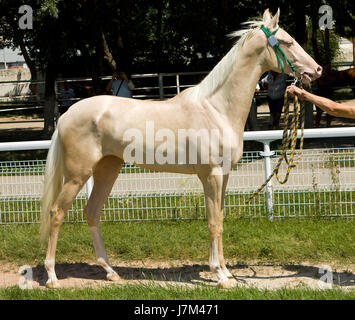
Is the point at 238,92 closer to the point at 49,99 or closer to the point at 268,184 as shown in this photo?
the point at 268,184

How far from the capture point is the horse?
499 centimetres

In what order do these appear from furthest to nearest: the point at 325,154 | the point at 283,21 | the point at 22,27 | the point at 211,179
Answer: the point at 283,21 → the point at 22,27 → the point at 325,154 → the point at 211,179

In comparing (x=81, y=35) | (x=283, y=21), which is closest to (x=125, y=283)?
(x=81, y=35)

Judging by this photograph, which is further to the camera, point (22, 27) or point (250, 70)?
point (22, 27)

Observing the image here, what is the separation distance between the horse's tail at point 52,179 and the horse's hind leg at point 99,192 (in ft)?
1.32

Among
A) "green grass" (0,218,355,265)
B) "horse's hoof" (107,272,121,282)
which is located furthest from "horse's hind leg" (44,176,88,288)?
"green grass" (0,218,355,265)

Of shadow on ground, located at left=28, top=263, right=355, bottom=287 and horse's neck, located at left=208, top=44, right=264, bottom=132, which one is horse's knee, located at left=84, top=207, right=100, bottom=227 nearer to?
shadow on ground, located at left=28, top=263, right=355, bottom=287

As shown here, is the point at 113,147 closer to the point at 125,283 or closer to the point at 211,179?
the point at 211,179

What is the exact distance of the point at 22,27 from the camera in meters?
13.7

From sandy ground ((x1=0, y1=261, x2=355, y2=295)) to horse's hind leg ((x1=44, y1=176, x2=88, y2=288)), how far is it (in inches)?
6.2

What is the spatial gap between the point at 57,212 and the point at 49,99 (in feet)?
39.7

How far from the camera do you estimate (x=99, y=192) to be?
226 inches

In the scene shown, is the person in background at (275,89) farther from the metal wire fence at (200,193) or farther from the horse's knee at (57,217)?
the horse's knee at (57,217)
